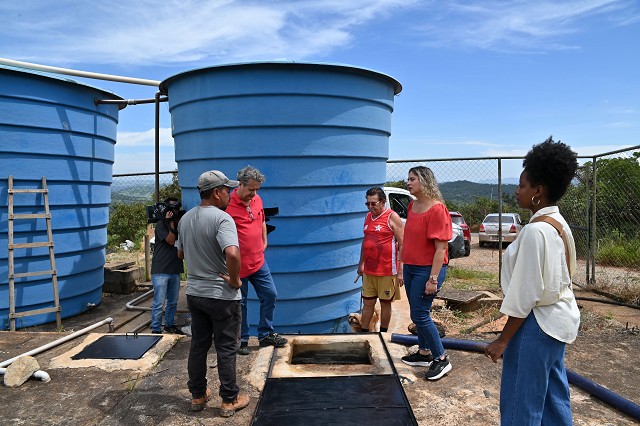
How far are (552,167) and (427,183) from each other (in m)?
1.44

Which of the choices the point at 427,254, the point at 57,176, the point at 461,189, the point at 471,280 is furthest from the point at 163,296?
the point at 461,189

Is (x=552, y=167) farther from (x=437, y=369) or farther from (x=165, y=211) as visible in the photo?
(x=165, y=211)

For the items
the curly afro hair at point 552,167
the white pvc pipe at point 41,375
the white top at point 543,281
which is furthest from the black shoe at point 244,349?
the curly afro hair at point 552,167

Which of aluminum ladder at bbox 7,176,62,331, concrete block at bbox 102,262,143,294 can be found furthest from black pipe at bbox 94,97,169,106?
concrete block at bbox 102,262,143,294

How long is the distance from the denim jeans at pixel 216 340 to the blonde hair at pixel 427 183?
163cm

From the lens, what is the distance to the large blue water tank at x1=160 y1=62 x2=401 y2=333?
4656 mm

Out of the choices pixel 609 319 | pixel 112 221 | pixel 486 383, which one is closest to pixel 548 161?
pixel 486 383

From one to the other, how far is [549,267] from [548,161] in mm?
487

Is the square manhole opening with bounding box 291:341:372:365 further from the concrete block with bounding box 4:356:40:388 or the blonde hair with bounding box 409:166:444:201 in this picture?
the concrete block with bounding box 4:356:40:388

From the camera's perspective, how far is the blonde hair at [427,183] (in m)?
3.53

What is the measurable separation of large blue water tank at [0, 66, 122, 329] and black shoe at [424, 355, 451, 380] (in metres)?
4.97

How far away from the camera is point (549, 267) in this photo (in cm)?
204

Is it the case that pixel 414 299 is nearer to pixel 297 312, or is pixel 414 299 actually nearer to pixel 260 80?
pixel 297 312

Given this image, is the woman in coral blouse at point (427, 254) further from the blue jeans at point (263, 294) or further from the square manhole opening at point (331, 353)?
the blue jeans at point (263, 294)
